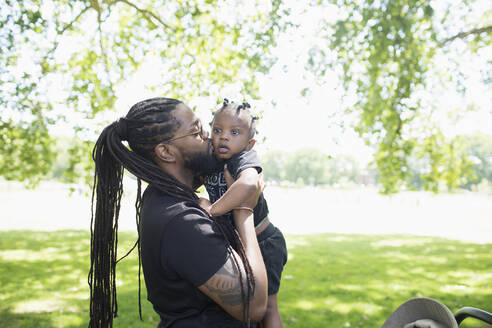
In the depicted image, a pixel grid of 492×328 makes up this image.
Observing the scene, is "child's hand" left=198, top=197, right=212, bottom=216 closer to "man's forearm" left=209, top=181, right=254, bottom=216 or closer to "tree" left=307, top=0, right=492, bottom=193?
"man's forearm" left=209, top=181, right=254, bottom=216

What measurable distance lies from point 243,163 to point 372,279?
300 inches

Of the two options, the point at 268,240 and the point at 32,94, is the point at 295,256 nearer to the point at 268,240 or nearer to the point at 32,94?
the point at 32,94

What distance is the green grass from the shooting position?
6.18 m

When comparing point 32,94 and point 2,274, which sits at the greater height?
point 32,94

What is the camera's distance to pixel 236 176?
2303 mm

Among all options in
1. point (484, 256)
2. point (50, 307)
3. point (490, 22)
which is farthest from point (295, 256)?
point (490, 22)

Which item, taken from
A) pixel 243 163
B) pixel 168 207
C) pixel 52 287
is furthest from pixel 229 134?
pixel 52 287

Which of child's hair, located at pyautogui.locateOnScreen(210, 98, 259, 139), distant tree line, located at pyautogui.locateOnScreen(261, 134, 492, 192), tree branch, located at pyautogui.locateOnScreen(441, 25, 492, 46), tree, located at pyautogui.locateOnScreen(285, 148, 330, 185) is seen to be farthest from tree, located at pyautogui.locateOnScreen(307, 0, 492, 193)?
tree, located at pyautogui.locateOnScreen(285, 148, 330, 185)

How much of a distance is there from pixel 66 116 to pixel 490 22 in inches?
511

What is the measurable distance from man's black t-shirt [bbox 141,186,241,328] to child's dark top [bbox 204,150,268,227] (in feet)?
1.72

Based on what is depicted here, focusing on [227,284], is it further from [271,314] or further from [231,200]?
[271,314]

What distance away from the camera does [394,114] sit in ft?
30.8

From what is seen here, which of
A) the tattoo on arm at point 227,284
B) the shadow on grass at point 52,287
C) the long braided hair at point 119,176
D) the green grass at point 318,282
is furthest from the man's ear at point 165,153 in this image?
the green grass at point 318,282

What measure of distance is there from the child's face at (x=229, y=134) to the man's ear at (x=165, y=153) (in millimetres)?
486
